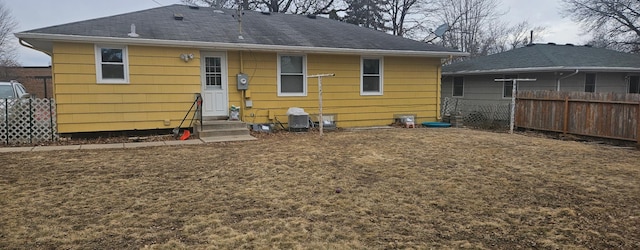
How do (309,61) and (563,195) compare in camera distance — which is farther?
(309,61)

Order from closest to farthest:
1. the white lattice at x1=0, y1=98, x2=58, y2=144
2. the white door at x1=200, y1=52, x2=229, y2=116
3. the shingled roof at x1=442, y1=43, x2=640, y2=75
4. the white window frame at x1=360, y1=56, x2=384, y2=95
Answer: the white lattice at x1=0, y1=98, x2=58, y2=144
the white door at x1=200, y1=52, x2=229, y2=116
the white window frame at x1=360, y1=56, x2=384, y2=95
the shingled roof at x1=442, y1=43, x2=640, y2=75

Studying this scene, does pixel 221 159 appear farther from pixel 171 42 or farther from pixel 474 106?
pixel 474 106

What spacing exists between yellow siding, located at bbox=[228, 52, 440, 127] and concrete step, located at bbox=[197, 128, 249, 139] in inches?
41.2

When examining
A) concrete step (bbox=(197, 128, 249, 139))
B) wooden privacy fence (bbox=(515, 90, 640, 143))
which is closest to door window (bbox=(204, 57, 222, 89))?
concrete step (bbox=(197, 128, 249, 139))

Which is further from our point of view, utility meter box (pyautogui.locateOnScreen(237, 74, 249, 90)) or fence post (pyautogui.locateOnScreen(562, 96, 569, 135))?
fence post (pyautogui.locateOnScreen(562, 96, 569, 135))

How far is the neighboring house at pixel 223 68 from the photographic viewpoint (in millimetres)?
9273

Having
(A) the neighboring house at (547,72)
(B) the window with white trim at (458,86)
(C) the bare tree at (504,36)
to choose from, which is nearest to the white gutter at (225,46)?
(A) the neighboring house at (547,72)

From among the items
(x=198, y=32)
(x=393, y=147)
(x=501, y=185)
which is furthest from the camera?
(x=198, y=32)

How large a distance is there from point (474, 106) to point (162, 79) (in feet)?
41.6

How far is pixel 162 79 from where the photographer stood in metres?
9.94

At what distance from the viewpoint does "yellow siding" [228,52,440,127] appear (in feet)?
36.6

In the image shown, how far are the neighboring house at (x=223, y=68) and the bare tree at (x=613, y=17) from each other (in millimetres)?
16463

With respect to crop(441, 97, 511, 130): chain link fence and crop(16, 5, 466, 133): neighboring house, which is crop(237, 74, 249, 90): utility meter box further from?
crop(441, 97, 511, 130): chain link fence

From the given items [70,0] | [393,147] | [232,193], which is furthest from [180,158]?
[70,0]
